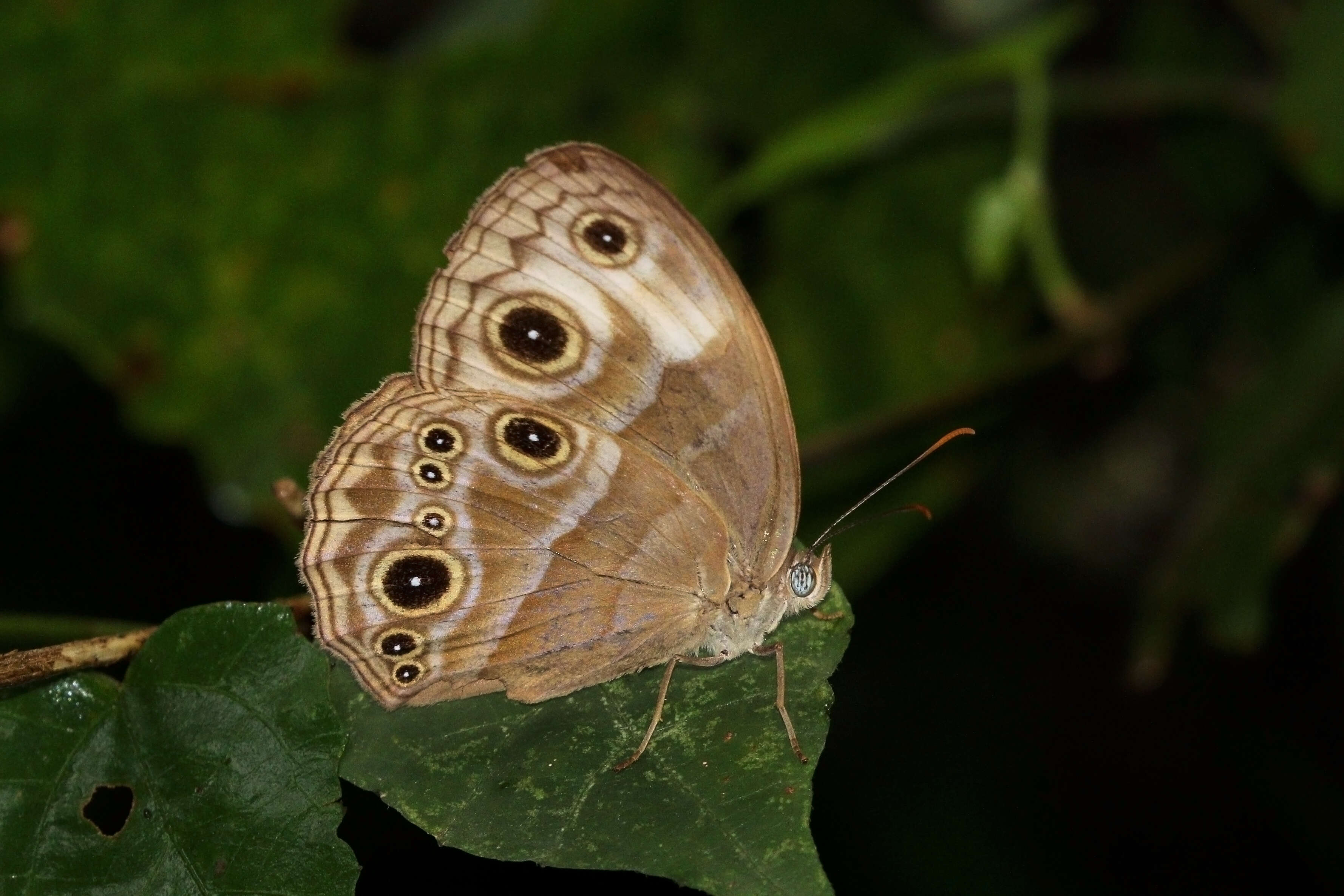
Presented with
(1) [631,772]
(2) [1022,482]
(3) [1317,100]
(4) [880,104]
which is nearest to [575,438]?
(1) [631,772]

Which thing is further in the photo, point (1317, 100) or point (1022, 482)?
point (1022, 482)

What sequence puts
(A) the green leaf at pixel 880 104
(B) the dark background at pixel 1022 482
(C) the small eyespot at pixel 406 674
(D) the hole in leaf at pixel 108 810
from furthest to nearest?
(B) the dark background at pixel 1022 482, (A) the green leaf at pixel 880 104, (C) the small eyespot at pixel 406 674, (D) the hole in leaf at pixel 108 810

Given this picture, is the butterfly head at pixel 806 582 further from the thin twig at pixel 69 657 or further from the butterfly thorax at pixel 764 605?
the thin twig at pixel 69 657

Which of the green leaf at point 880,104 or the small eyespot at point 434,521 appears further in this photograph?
the green leaf at point 880,104

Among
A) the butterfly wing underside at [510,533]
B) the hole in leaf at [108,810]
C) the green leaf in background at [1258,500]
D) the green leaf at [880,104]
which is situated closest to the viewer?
the hole in leaf at [108,810]

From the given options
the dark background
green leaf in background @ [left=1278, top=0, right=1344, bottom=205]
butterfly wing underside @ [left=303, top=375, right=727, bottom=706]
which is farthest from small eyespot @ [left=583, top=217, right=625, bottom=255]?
green leaf in background @ [left=1278, top=0, right=1344, bottom=205]

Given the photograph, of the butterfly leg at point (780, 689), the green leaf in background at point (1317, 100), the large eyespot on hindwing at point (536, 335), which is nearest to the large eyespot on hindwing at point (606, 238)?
the large eyespot on hindwing at point (536, 335)

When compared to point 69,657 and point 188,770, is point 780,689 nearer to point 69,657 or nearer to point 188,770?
point 188,770

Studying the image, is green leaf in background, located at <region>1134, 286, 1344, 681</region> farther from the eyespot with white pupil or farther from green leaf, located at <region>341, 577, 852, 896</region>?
green leaf, located at <region>341, 577, 852, 896</region>
